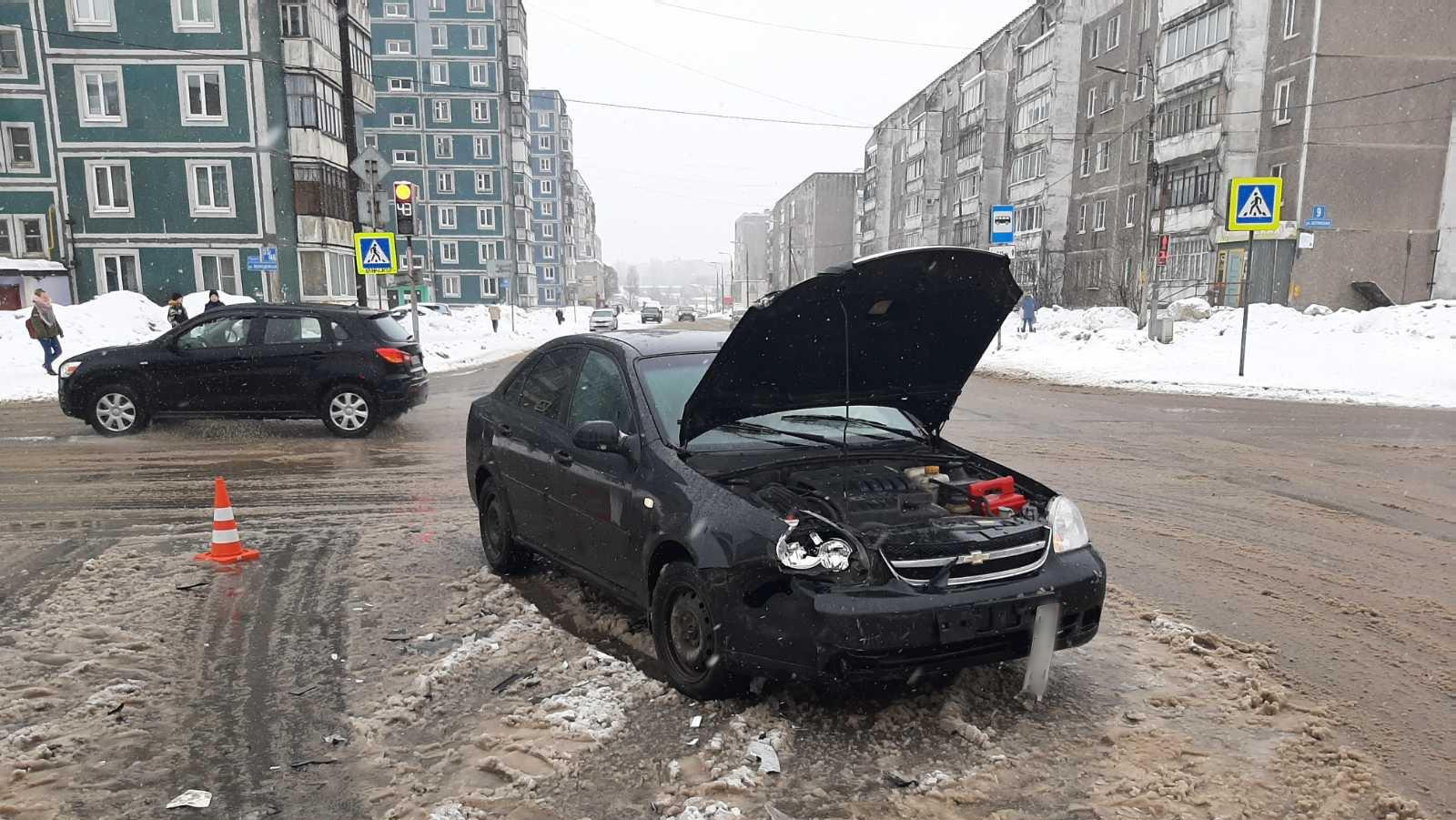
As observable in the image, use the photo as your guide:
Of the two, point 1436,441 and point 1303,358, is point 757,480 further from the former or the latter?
point 1303,358

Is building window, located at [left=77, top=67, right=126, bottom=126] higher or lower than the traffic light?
higher

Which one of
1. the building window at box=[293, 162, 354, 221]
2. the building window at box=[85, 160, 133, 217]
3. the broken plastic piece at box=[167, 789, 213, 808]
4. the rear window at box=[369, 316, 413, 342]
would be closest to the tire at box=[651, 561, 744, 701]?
the broken plastic piece at box=[167, 789, 213, 808]

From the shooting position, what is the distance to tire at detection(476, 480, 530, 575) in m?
5.77

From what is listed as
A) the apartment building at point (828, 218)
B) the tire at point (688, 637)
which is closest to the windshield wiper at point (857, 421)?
the tire at point (688, 637)

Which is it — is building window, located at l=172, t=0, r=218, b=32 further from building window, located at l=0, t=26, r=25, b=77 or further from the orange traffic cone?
the orange traffic cone

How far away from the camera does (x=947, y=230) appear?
71.1 m

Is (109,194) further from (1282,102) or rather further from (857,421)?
(1282,102)

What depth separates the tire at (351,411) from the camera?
456 inches

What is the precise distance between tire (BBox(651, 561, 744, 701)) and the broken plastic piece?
1.84m

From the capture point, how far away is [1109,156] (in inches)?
1758

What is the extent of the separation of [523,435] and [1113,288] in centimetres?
4176

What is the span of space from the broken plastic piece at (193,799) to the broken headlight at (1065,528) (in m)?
3.48

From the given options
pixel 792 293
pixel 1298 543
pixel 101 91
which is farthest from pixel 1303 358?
pixel 101 91

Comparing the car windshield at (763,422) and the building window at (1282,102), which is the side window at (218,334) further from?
the building window at (1282,102)
